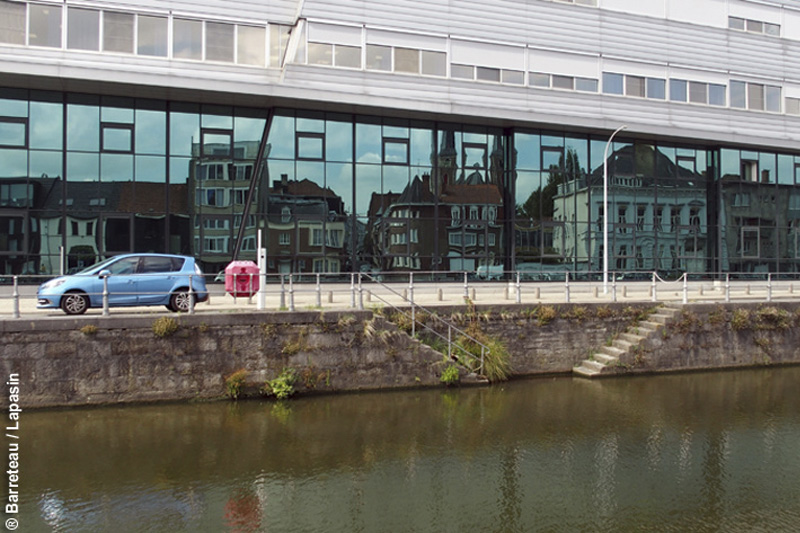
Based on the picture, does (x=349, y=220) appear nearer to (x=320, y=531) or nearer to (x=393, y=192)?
(x=393, y=192)

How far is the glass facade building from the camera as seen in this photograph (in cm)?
2203

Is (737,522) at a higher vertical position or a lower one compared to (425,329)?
lower

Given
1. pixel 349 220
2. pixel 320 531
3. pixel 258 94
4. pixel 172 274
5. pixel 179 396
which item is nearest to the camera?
pixel 320 531

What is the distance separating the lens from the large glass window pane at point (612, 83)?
27953 millimetres

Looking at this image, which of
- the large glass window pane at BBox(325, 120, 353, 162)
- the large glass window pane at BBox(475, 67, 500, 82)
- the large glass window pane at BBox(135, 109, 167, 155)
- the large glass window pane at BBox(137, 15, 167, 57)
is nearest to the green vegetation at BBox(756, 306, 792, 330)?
the large glass window pane at BBox(475, 67, 500, 82)

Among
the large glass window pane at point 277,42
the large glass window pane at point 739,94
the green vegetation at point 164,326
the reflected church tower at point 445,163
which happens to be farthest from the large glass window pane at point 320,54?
the large glass window pane at point 739,94

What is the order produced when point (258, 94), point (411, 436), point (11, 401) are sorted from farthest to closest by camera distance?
1. point (258, 94)
2. point (11, 401)
3. point (411, 436)

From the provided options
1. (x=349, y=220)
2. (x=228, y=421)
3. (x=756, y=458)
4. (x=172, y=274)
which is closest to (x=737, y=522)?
(x=756, y=458)

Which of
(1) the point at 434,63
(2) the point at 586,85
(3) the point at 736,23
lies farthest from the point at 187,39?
(3) the point at 736,23

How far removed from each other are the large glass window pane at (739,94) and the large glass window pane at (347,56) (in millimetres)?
18380

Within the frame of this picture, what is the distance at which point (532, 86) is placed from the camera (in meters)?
26.7

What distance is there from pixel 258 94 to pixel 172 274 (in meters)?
9.35

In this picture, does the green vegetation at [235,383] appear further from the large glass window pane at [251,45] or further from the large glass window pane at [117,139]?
the large glass window pane at [251,45]

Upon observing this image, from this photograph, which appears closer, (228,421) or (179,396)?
(228,421)
